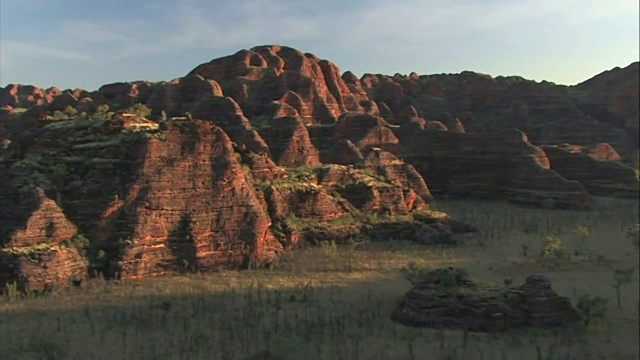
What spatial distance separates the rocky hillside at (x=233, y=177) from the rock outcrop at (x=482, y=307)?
4149mm

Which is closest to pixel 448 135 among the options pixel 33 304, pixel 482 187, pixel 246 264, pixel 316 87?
pixel 482 187

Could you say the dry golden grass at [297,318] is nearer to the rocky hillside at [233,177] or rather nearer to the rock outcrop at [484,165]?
the rocky hillside at [233,177]

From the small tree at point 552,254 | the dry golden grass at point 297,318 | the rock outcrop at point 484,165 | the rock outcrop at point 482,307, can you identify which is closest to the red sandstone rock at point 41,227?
the dry golden grass at point 297,318

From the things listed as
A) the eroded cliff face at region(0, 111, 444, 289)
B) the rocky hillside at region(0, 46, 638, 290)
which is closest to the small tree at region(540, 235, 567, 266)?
the rocky hillside at region(0, 46, 638, 290)

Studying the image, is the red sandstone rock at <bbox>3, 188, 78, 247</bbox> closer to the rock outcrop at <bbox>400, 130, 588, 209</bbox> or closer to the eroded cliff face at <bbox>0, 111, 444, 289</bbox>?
the eroded cliff face at <bbox>0, 111, 444, 289</bbox>

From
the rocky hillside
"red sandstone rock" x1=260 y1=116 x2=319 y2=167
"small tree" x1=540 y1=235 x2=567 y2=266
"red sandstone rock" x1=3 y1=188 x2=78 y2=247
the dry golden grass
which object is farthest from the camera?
"red sandstone rock" x1=260 y1=116 x2=319 y2=167

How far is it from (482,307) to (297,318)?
4.25 metres

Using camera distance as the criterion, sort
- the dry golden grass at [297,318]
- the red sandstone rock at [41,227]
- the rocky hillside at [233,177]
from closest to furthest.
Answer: the dry golden grass at [297,318] < the red sandstone rock at [41,227] < the rocky hillside at [233,177]

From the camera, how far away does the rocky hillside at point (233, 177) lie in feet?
56.6

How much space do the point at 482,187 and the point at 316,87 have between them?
23.2 metres

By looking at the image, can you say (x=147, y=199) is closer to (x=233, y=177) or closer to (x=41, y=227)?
(x=41, y=227)

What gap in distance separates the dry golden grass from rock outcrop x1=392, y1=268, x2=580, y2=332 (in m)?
0.31

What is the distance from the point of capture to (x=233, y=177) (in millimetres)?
20125

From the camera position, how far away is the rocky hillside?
56.6 feet
